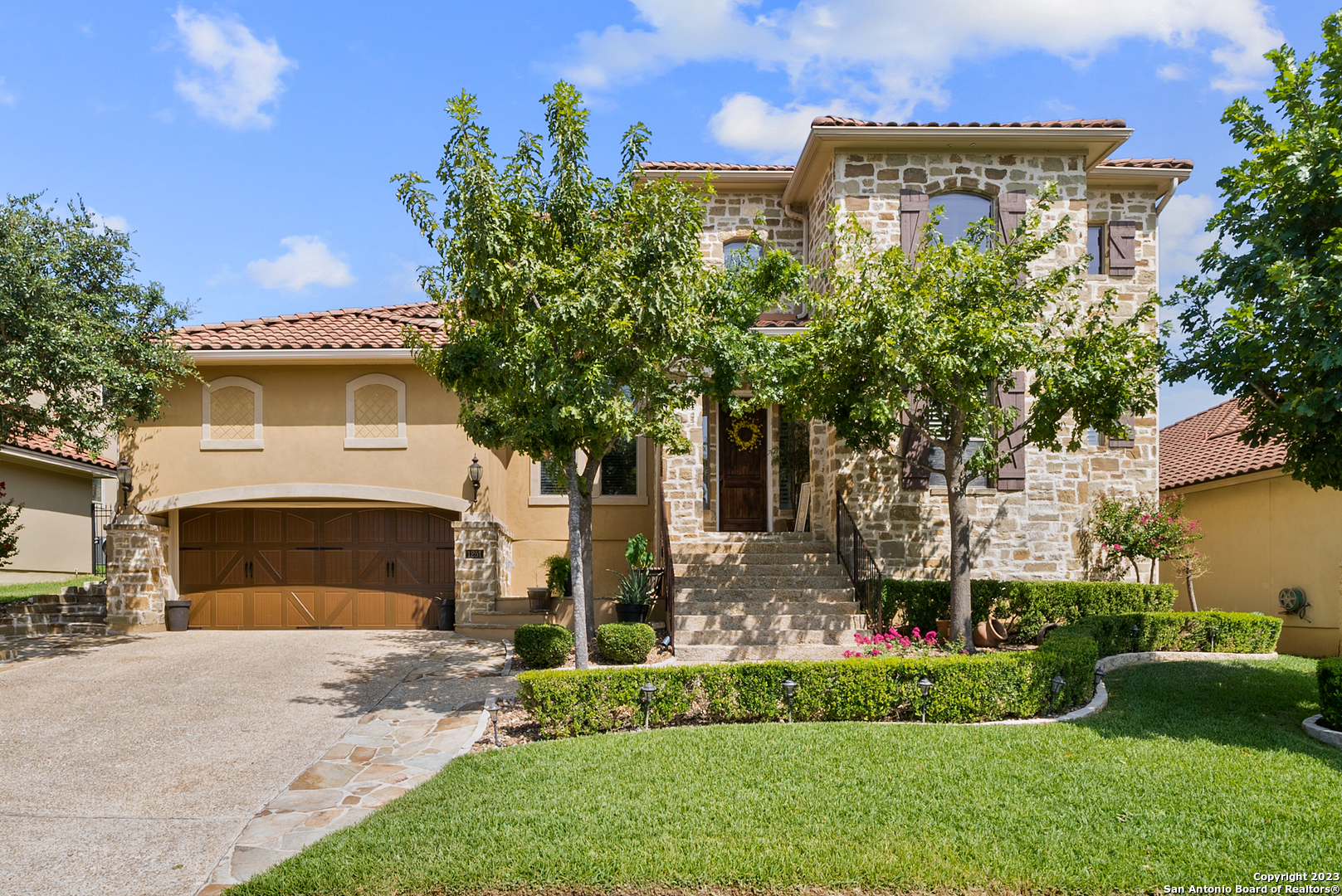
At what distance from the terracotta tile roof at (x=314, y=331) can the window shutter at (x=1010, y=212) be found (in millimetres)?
9155

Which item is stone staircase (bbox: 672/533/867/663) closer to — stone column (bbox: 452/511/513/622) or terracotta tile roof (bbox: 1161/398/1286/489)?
stone column (bbox: 452/511/513/622)

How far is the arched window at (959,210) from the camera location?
13.2 meters

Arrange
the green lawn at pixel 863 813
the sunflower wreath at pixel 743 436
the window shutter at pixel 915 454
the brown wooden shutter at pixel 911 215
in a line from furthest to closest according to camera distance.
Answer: the sunflower wreath at pixel 743 436, the brown wooden shutter at pixel 911 215, the window shutter at pixel 915 454, the green lawn at pixel 863 813

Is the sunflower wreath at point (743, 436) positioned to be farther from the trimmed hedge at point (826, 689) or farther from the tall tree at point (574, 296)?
the trimmed hedge at point (826, 689)

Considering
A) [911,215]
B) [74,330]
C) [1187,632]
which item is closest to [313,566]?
[74,330]

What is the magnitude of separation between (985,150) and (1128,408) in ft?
18.1

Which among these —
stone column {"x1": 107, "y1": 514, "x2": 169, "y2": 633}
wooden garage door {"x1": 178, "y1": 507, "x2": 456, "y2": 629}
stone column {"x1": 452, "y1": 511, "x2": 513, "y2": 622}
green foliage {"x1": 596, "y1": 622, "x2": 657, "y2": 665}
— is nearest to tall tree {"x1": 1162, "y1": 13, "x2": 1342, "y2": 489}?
green foliage {"x1": 596, "y1": 622, "x2": 657, "y2": 665}

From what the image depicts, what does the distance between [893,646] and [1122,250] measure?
9512mm

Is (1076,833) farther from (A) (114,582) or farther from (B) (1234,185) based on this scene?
(A) (114,582)

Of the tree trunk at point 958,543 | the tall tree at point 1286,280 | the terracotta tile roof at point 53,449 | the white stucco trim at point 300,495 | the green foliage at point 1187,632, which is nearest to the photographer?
the tall tree at point 1286,280

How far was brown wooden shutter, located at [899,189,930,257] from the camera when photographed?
42.1 feet

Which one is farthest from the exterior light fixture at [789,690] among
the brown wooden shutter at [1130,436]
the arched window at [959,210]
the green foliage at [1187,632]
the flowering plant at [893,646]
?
the brown wooden shutter at [1130,436]

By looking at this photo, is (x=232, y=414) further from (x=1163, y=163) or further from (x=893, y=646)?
(x=1163, y=163)

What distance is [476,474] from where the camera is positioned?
14.0 meters
